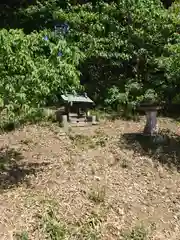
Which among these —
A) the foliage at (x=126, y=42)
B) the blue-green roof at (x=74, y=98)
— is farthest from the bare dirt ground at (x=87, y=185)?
the foliage at (x=126, y=42)

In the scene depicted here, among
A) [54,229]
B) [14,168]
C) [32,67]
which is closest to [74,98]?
[14,168]

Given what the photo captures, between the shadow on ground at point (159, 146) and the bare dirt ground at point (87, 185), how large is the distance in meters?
0.02

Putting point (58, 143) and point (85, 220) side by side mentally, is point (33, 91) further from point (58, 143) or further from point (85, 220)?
point (58, 143)

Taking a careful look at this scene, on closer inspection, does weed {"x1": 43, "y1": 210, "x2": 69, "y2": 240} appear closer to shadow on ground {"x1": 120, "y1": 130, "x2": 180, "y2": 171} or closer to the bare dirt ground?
the bare dirt ground

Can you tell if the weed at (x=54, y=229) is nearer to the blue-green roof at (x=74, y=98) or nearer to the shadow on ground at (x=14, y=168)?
the shadow on ground at (x=14, y=168)

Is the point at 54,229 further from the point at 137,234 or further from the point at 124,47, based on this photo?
the point at 124,47

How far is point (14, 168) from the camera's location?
9.17 meters

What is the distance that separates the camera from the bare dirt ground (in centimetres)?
745

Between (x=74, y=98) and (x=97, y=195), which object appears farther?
(x=74, y=98)

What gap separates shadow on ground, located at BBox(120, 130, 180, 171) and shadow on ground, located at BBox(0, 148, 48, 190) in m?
2.12

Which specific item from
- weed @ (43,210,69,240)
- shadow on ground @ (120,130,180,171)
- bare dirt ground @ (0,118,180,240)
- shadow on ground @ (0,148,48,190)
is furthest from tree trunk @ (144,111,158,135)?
weed @ (43,210,69,240)

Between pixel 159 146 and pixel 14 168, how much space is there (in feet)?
10.3

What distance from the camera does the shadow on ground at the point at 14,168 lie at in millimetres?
8570

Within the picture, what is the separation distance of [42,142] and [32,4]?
7605 millimetres
